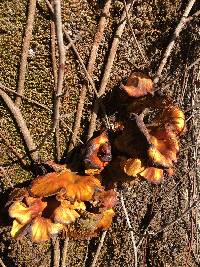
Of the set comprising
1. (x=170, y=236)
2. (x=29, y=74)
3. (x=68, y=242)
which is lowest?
(x=170, y=236)

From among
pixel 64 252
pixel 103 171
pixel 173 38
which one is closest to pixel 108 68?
pixel 173 38

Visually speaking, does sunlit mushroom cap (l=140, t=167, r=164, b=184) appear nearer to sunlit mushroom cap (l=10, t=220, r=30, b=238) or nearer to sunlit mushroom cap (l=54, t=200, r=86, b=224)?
sunlit mushroom cap (l=54, t=200, r=86, b=224)

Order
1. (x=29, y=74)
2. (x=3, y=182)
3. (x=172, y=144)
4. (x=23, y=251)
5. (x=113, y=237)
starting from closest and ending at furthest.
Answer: (x=172, y=144) → (x=29, y=74) → (x=3, y=182) → (x=23, y=251) → (x=113, y=237)

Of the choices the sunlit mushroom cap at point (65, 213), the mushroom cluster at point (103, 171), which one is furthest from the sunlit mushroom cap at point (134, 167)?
the sunlit mushroom cap at point (65, 213)

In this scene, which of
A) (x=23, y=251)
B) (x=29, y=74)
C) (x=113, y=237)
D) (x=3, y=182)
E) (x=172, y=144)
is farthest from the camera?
(x=113, y=237)

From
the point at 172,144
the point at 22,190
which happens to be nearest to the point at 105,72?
the point at 172,144

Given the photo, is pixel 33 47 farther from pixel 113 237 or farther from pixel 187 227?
pixel 187 227

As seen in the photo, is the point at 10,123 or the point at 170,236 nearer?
the point at 10,123

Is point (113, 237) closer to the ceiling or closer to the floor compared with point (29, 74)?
closer to the floor

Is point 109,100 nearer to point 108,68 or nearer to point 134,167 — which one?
point 108,68
